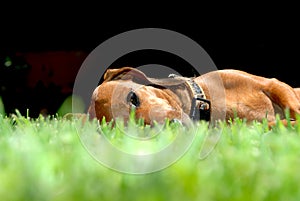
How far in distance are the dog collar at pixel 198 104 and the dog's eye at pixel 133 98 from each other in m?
0.27

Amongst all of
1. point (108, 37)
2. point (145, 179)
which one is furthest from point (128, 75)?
point (108, 37)

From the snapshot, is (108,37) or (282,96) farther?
(108,37)

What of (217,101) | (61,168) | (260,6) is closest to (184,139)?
(61,168)

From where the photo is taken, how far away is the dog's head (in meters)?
2.89

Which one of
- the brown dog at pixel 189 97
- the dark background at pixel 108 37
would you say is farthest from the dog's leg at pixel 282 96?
the dark background at pixel 108 37

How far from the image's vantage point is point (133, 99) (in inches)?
116

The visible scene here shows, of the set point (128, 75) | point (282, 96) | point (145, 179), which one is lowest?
point (282, 96)

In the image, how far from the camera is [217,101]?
3373mm

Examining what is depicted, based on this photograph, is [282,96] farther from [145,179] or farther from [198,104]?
[145,179]

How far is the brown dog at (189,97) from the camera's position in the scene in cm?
293

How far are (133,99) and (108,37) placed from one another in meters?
2.87

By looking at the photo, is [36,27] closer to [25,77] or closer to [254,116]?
[25,77]

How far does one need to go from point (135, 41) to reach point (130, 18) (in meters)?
0.68

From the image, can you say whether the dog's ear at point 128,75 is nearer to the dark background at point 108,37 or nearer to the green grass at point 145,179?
the green grass at point 145,179
